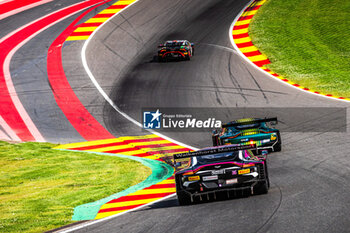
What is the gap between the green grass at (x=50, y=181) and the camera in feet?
33.0

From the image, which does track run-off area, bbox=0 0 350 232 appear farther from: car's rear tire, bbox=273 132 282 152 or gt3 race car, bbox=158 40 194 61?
gt3 race car, bbox=158 40 194 61

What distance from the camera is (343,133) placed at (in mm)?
16594

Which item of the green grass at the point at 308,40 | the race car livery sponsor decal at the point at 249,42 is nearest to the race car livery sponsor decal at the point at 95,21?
the race car livery sponsor decal at the point at 249,42

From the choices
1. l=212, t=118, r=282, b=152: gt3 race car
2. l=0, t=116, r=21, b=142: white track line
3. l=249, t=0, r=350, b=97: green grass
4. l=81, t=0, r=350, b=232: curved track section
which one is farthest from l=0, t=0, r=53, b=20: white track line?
l=212, t=118, r=282, b=152: gt3 race car

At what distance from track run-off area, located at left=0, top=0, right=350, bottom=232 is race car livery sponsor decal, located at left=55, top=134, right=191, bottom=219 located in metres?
0.04

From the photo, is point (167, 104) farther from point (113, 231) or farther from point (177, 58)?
point (113, 231)

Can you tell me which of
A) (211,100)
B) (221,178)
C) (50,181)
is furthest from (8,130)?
(221,178)

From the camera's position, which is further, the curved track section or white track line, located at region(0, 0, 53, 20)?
white track line, located at region(0, 0, 53, 20)

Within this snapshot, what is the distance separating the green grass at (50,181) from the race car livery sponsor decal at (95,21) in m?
15.9

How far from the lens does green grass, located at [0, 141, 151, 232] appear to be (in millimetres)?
10070

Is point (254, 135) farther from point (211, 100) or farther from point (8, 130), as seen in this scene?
point (8, 130)

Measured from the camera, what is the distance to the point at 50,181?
1375 cm

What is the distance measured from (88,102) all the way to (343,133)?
40.9 ft

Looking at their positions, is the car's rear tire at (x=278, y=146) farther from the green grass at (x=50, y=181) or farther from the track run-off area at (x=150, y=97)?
the green grass at (x=50, y=181)
